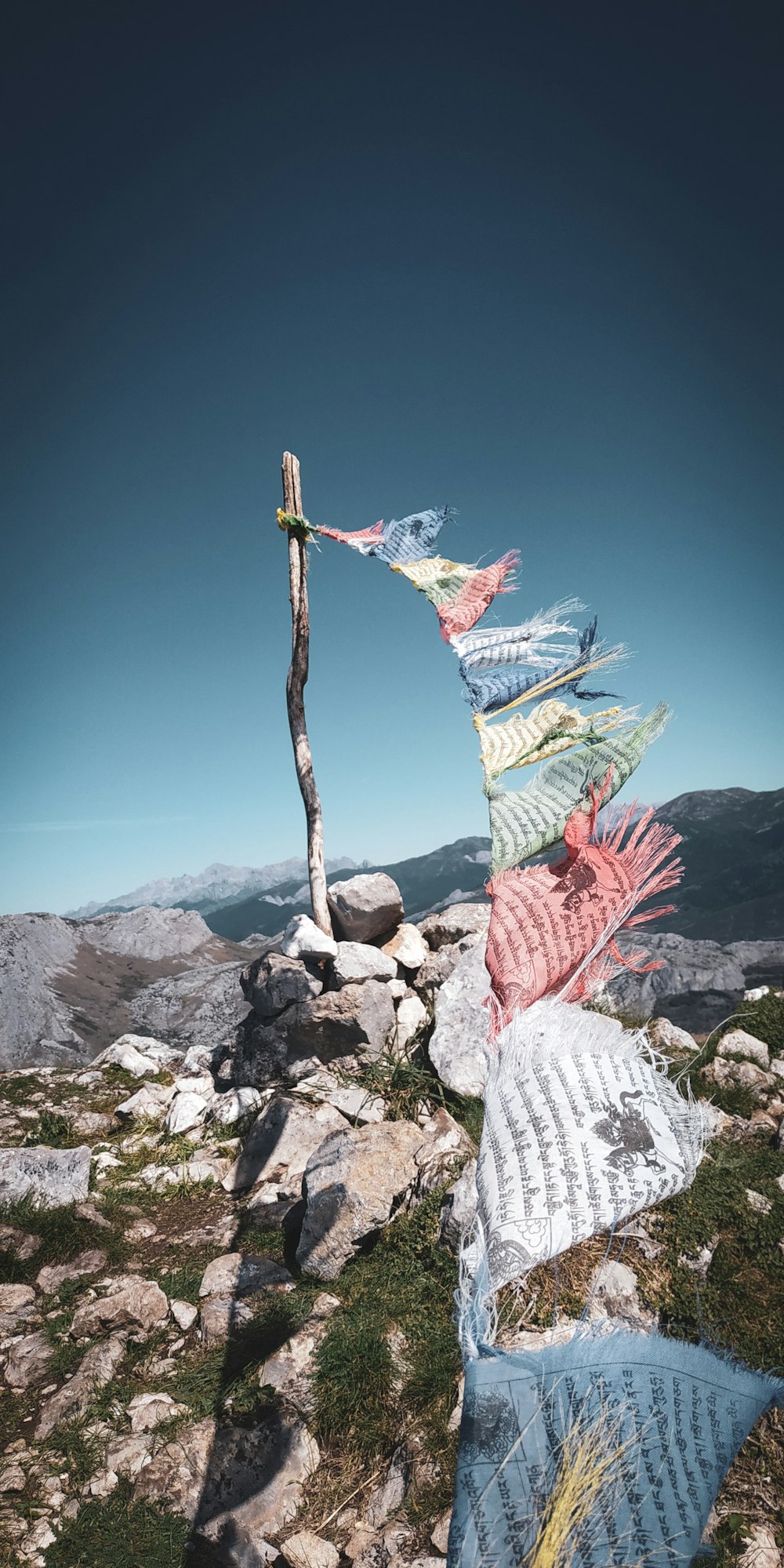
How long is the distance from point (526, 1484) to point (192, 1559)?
231cm

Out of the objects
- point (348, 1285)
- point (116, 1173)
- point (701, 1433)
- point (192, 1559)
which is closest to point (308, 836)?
point (116, 1173)

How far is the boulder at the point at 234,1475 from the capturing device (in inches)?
107

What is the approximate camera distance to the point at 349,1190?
13.5ft

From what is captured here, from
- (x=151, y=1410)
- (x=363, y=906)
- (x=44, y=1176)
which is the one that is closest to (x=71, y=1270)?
(x=44, y=1176)

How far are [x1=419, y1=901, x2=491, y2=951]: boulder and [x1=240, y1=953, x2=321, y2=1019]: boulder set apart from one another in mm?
1574

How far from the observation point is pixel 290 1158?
210 inches

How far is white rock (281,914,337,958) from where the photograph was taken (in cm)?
674

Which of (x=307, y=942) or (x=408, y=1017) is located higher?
(x=307, y=942)

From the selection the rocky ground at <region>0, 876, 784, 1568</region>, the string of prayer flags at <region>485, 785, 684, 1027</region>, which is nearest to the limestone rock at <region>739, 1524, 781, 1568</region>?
the rocky ground at <region>0, 876, 784, 1568</region>

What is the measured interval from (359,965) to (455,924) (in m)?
1.31

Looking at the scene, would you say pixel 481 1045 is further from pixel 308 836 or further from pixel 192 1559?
pixel 192 1559

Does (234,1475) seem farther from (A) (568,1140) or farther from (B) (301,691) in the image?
(B) (301,691)

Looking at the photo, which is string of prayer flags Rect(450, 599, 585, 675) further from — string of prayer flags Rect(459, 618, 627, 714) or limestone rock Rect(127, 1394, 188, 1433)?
limestone rock Rect(127, 1394, 188, 1433)

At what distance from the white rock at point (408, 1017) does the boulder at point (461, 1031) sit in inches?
27.4
